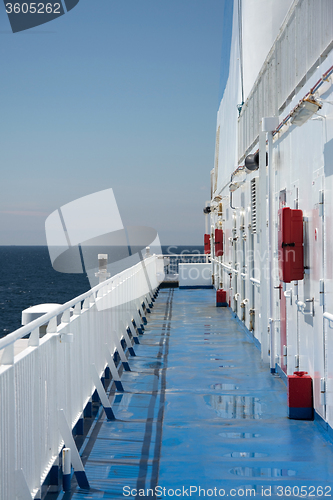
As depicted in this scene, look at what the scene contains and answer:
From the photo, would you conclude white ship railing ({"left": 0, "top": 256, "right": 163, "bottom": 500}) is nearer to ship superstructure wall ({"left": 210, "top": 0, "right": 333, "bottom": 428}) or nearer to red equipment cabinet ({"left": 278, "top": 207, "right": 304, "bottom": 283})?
red equipment cabinet ({"left": 278, "top": 207, "right": 304, "bottom": 283})

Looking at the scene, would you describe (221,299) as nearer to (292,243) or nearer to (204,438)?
(292,243)

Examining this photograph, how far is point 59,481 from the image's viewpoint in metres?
3.68

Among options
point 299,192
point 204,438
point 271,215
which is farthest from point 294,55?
point 204,438

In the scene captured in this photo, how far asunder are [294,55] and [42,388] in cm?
442

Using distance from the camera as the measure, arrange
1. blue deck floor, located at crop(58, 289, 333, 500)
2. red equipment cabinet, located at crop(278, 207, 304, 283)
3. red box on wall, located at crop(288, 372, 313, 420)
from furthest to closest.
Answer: red equipment cabinet, located at crop(278, 207, 304, 283), red box on wall, located at crop(288, 372, 313, 420), blue deck floor, located at crop(58, 289, 333, 500)

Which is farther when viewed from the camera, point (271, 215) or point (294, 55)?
point (271, 215)

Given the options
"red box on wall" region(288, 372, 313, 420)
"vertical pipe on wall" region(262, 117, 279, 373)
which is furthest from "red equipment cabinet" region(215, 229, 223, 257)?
"red box on wall" region(288, 372, 313, 420)

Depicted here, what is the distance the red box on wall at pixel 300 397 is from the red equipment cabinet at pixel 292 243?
963 mm

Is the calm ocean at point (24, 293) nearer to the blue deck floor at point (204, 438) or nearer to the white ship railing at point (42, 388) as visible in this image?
the blue deck floor at point (204, 438)

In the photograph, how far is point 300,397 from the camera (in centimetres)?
509

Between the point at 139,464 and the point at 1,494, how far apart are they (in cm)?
171

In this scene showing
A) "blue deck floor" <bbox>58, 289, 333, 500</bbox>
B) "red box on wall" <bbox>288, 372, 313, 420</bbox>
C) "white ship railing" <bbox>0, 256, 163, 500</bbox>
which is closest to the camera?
"white ship railing" <bbox>0, 256, 163, 500</bbox>

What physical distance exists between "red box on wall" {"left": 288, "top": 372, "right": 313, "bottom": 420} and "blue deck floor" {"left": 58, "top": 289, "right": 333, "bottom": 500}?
109mm

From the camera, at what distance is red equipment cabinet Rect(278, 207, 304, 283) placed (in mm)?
5172
